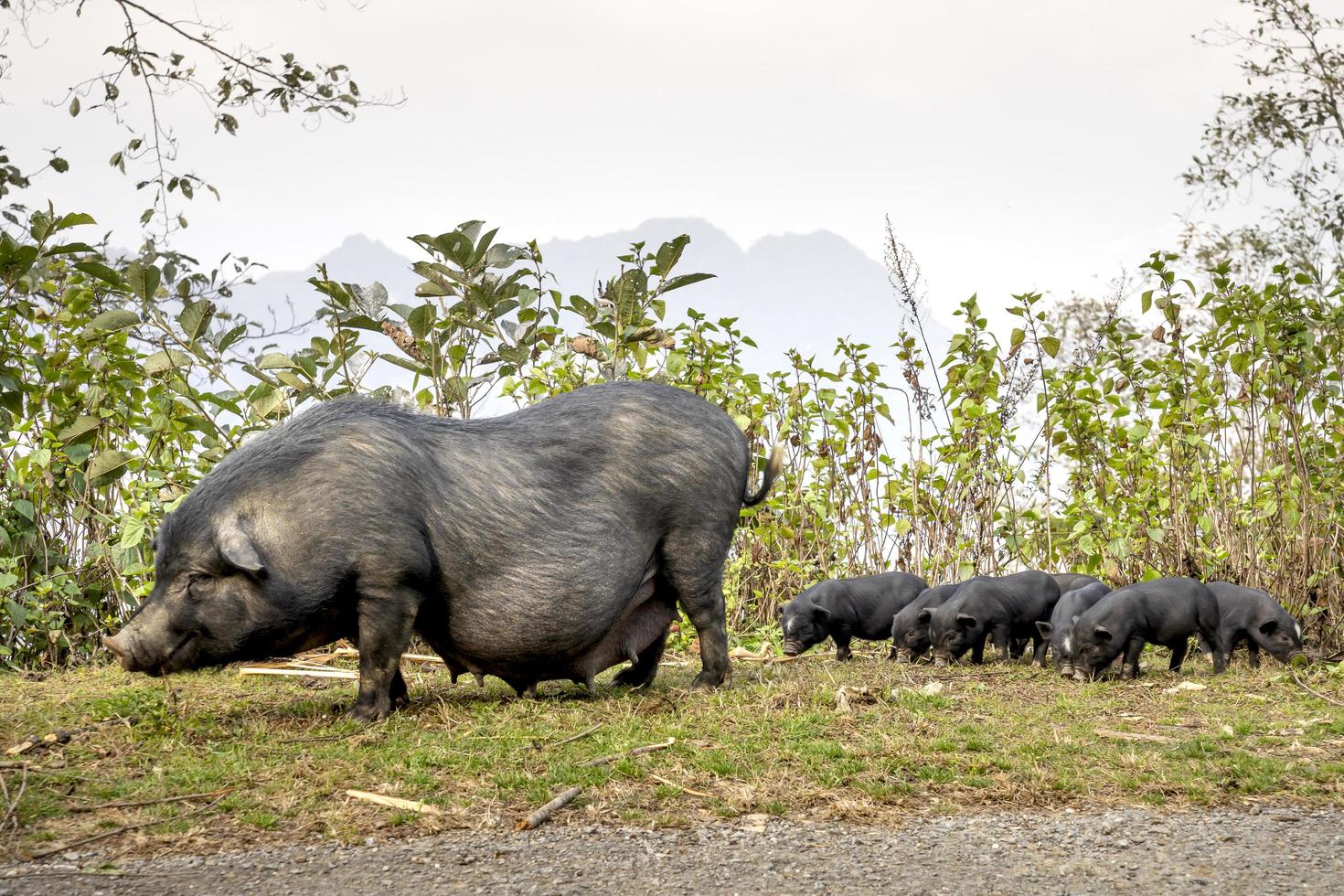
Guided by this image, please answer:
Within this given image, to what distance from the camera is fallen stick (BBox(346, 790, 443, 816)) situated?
13.4 feet

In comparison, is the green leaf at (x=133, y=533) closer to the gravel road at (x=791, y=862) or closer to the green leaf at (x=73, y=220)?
the green leaf at (x=73, y=220)

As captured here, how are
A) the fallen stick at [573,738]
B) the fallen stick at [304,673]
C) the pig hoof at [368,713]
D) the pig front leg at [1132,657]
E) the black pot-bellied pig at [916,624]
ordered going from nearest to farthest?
1. the fallen stick at [573,738]
2. the pig hoof at [368,713]
3. the fallen stick at [304,673]
4. the pig front leg at [1132,657]
5. the black pot-bellied pig at [916,624]

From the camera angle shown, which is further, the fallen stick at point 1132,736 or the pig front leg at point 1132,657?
the pig front leg at point 1132,657

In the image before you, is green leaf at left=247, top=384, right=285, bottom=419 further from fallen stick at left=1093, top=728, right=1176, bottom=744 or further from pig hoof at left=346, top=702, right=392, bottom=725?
fallen stick at left=1093, top=728, right=1176, bottom=744

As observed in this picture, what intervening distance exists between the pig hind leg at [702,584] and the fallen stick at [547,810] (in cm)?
208

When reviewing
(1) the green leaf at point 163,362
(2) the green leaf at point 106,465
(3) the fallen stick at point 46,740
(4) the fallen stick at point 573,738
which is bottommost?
(3) the fallen stick at point 46,740

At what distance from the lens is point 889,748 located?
4852 millimetres

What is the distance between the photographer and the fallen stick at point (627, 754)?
4605 millimetres

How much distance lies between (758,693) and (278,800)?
254 cm

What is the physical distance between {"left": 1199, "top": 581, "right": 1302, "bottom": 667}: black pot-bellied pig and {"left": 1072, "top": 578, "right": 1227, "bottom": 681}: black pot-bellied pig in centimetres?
6

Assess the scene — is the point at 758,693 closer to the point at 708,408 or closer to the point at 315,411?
the point at 708,408

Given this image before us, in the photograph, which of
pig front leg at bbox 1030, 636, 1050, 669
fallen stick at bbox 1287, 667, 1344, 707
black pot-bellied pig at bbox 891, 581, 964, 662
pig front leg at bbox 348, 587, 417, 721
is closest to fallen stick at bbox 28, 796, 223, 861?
pig front leg at bbox 348, 587, 417, 721

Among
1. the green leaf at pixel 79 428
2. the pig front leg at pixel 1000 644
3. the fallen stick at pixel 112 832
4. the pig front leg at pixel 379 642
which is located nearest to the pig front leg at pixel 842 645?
the pig front leg at pixel 1000 644

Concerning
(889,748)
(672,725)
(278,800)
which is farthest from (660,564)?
(278,800)
